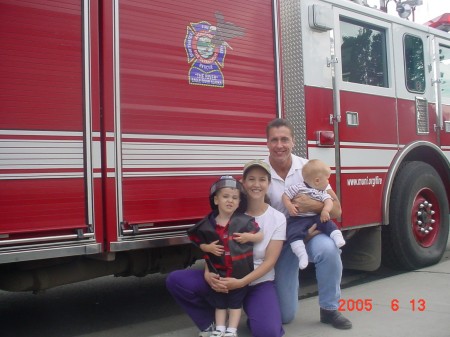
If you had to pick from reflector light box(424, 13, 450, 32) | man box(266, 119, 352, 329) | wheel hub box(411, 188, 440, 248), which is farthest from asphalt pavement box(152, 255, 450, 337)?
reflector light box(424, 13, 450, 32)

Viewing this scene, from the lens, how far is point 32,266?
3.45 metres

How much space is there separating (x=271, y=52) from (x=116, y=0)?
1393 mm

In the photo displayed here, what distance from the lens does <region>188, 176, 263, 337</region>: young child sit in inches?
130

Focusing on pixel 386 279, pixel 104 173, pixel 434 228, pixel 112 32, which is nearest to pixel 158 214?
pixel 104 173

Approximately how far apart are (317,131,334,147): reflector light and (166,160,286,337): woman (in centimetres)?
133

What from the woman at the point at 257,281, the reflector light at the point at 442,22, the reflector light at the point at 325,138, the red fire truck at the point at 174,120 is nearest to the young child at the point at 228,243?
the woman at the point at 257,281

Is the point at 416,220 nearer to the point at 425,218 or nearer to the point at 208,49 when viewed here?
the point at 425,218

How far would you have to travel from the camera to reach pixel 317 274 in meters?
3.68

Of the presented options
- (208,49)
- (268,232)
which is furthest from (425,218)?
(208,49)

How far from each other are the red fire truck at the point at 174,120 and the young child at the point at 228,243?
479mm

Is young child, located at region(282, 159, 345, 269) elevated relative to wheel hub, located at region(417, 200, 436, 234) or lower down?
elevated

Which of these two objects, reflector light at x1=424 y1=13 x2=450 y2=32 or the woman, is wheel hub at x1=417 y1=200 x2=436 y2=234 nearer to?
reflector light at x1=424 y1=13 x2=450 y2=32

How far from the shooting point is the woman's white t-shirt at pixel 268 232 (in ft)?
11.2

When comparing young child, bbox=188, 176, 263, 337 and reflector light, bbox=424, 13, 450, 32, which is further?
reflector light, bbox=424, 13, 450, 32
